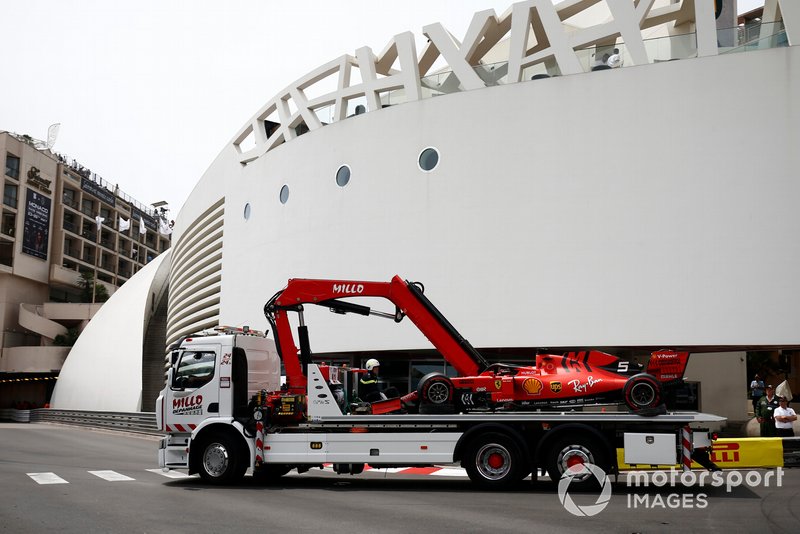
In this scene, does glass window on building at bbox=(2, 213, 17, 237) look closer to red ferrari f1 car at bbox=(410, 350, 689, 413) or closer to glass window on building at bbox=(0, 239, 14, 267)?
glass window on building at bbox=(0, 239, 14, 267)

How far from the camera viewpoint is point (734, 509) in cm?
1003

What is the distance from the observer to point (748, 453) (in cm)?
1581

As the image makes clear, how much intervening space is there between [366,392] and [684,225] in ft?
38.2

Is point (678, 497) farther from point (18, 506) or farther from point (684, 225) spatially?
point (684, 225)

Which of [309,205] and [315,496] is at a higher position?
[309,205]

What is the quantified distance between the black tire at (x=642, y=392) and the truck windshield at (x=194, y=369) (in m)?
7.12

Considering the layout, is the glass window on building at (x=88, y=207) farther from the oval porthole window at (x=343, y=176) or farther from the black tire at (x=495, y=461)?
the black tire at (x=495, y=461)

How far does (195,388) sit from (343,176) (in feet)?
46.8

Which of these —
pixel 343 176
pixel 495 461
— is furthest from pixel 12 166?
pixel 495 461

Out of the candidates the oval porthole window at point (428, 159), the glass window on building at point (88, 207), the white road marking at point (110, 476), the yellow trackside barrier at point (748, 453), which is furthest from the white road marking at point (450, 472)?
the glass window on building at point (88, 207)

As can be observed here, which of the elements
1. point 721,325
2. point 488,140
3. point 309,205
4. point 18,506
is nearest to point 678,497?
point 18,506

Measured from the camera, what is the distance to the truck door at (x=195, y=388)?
13.8m

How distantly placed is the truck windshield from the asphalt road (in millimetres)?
1764
